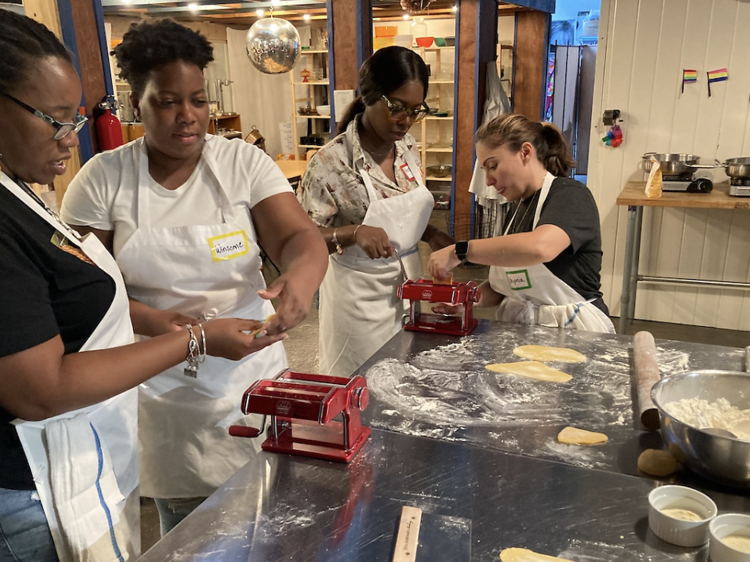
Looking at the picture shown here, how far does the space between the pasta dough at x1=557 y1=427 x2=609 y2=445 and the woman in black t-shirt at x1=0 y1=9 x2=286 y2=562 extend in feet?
2.16

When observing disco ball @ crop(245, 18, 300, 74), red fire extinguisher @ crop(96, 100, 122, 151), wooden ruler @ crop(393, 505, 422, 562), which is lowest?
wooden ruler @ crop(393, 505, 422, 562)

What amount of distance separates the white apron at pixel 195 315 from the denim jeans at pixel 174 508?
0.05 metres

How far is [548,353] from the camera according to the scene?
1674mm

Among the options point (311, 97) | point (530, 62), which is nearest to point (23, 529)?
point (530, 62)

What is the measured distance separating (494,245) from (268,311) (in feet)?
2.47

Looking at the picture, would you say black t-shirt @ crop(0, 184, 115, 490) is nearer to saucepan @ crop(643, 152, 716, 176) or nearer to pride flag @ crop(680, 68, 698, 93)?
saucepan @ crop(643, 152, 716, 176)

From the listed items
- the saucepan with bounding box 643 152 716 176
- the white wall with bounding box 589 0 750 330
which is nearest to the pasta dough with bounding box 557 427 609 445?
the saucepan with bounding box 643 152 716 176

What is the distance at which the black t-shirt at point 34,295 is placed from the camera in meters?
0.90

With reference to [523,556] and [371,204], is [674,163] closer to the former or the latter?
[371,204]

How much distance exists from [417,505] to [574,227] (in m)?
1.13

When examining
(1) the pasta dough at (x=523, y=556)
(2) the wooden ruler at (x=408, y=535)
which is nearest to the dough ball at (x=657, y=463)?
(1) the pasta dough at (x=523, y=556)

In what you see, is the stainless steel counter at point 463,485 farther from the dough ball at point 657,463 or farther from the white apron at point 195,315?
the white apron at point 195,315

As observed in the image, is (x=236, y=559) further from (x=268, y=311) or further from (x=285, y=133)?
(x=285, y=133)

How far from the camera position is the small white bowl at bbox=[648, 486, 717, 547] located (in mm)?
927
